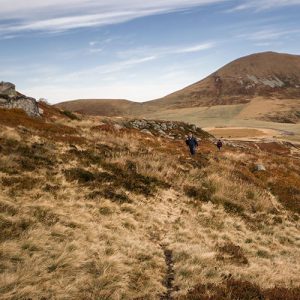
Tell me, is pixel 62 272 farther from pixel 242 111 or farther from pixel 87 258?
pixel 242 111

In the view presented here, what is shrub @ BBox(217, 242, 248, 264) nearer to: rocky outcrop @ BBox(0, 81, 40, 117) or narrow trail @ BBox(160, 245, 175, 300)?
narrow trail @ BBox(160, 245, 175, 300)

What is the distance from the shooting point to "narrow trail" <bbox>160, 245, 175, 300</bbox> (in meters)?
8.57

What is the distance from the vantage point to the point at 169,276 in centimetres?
955

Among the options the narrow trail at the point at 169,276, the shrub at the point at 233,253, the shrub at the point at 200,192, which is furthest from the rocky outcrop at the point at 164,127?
the narrow trail at the point at 169,276

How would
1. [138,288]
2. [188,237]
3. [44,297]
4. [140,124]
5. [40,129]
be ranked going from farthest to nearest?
[140,124] → [40,129] → [188,237] → [138,288] → [44,297]

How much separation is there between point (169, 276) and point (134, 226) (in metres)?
3.18

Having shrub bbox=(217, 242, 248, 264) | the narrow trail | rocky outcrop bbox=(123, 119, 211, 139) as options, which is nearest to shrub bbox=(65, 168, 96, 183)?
the narrow trail

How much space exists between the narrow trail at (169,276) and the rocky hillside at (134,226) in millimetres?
44

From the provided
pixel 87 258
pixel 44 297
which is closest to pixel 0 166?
pixel 87 258

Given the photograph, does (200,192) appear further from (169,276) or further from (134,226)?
(169,276)

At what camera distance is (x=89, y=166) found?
1730 centimetres

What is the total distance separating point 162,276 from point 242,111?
17253 centimetres

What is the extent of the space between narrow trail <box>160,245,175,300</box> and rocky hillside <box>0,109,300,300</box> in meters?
0.04

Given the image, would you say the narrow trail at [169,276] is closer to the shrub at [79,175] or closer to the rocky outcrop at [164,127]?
the shrub at [79,175]
